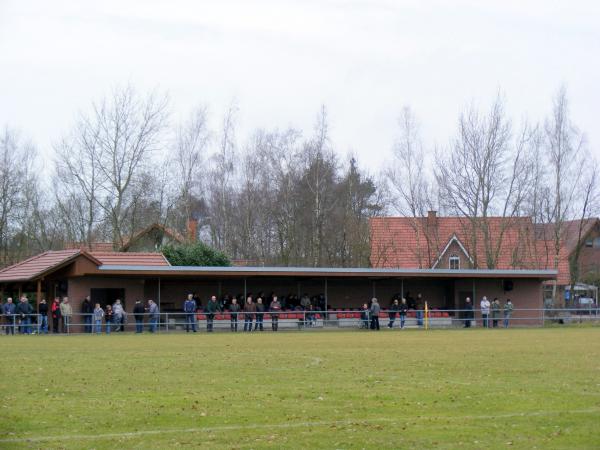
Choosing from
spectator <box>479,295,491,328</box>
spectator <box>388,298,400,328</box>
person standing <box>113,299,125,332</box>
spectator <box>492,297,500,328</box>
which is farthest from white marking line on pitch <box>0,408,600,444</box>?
spectator <box>492,297,500,328</box>

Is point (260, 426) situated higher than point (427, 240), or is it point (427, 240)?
point (427, 240)

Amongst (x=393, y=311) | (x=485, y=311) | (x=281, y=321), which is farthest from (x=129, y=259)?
(x=485, y=311)

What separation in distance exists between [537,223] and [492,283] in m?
14.7

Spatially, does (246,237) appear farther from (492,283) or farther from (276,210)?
(492,283)

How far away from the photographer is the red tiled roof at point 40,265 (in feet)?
132

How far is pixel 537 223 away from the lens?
6175 centimetres

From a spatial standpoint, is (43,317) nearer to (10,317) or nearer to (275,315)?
(10,317)

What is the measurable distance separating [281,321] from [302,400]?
2830cm

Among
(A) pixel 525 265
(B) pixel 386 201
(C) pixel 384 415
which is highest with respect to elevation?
(B) pixel 386 201

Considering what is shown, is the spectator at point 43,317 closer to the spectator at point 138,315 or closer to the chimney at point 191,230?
the spectator at point 138,315

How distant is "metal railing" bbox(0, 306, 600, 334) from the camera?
3966 cm

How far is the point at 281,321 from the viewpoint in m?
42.1

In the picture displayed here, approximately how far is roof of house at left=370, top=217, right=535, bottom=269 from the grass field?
4059cm

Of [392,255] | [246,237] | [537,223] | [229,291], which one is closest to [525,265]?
[537,223]
